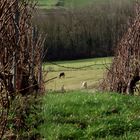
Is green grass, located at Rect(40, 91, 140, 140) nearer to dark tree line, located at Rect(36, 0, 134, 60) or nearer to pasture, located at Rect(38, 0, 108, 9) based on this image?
dark tree line, located at Rect(36, 0, 134, 60)

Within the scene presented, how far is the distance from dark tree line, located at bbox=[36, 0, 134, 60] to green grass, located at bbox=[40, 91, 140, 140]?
223 feet

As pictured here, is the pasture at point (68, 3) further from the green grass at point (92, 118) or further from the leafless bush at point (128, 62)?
the green grass at point (92, 118)

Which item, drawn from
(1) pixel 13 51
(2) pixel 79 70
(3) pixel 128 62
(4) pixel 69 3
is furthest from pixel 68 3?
(1) pixel 13 51

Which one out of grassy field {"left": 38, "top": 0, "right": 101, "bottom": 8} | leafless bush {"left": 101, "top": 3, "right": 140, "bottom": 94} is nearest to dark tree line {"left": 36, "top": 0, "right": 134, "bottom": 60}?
grassy field {"left": 38, "top": 0, "right": 101, "bottom": 8}

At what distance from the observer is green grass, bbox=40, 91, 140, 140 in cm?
1118

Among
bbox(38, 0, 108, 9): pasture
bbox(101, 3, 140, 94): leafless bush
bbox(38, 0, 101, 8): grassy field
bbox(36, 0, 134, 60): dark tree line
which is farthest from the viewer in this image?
bbox(38, 0, 101, 8): grassy field

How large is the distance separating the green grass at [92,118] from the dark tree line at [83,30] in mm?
68021

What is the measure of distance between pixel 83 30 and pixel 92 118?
8219cm

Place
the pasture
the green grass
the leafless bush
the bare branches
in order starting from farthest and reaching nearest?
the pasture → the leafless bush → the green grass → the bare branches

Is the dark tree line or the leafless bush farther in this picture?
the dark tree line

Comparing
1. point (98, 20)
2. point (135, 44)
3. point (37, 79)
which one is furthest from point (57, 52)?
point (37, 79)

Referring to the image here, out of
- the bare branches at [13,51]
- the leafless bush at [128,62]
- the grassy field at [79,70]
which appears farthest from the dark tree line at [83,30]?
the bare branches at [13,51]

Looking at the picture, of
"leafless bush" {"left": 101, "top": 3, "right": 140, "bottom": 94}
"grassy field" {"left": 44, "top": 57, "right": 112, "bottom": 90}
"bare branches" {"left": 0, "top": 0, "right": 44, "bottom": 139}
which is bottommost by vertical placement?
"grassy field" {"left": 44, "top": 57, "right": 112, "bottom": 90}

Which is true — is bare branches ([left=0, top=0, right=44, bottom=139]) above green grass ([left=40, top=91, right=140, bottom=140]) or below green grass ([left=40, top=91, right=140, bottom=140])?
above
